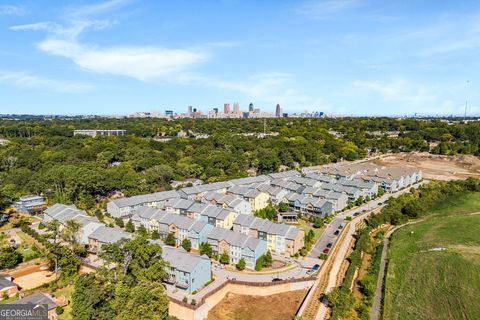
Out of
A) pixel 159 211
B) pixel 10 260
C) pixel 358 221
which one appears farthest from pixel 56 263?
pixel 358 221

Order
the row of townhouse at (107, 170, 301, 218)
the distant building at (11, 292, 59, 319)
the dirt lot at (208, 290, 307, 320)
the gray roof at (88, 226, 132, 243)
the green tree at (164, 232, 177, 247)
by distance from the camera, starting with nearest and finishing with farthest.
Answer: the distant building at (11, 292, 59, 319) → the dirt lot at (208, 290, 307, 320) → the gray roof at (88, 226, 132, 243) → the green tree at (164, 232, 177, 247) → the row of townhouse at (107, 170, 301, 218)

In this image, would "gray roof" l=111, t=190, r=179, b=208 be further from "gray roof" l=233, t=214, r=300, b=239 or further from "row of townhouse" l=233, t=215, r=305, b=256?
"row of townhouse" l=233, t=215, r=305, b=256

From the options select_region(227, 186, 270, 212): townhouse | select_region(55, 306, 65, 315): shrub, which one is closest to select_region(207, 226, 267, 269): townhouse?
select_region(227, 186, 270, 212): townhouse

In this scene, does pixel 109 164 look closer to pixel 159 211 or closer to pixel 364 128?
pixel 159 211

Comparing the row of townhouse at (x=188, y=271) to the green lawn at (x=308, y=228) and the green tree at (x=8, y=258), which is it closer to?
the green lawn at (x=308, y=228)

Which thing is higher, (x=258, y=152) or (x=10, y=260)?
(x=258, y=152)

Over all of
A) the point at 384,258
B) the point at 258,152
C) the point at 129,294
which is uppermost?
the point at 258,152

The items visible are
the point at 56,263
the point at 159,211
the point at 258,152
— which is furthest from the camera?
the point at 258,152
